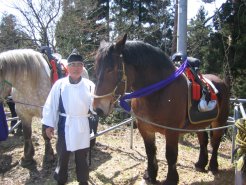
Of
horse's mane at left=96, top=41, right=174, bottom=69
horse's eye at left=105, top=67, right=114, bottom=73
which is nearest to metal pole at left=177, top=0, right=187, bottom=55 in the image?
horse's mane at left=96, top=41, right=174, bottom=69

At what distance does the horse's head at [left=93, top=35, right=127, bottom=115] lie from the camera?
3061 mm

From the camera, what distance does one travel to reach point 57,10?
12.7 metres

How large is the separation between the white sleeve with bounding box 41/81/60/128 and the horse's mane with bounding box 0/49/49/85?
5.17 ft

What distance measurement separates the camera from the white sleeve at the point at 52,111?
336cm

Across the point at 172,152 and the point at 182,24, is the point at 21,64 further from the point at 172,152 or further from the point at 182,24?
the point at 182,24

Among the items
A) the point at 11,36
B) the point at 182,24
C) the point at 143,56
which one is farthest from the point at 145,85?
the point at 11,36

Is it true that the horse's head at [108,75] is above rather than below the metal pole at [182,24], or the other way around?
below

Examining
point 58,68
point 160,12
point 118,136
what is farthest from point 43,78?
point 160,12

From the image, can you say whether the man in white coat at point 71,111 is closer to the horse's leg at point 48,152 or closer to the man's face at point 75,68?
the man's face at point 75,68

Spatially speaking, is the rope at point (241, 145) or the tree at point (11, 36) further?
the tree at point (11, 36)

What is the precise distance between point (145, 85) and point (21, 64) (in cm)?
227

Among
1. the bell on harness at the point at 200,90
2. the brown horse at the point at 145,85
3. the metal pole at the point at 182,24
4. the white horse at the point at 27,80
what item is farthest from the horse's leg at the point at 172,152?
the metal pole at the point at 182,24

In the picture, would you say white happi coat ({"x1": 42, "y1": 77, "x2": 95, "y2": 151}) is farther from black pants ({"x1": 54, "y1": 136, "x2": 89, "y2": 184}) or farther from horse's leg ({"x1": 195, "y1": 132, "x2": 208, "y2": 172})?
horse's leg ({"x1": 195, "y1": 132, "x2": 208, "y2": 172})

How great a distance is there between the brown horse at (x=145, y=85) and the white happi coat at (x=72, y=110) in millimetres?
353
